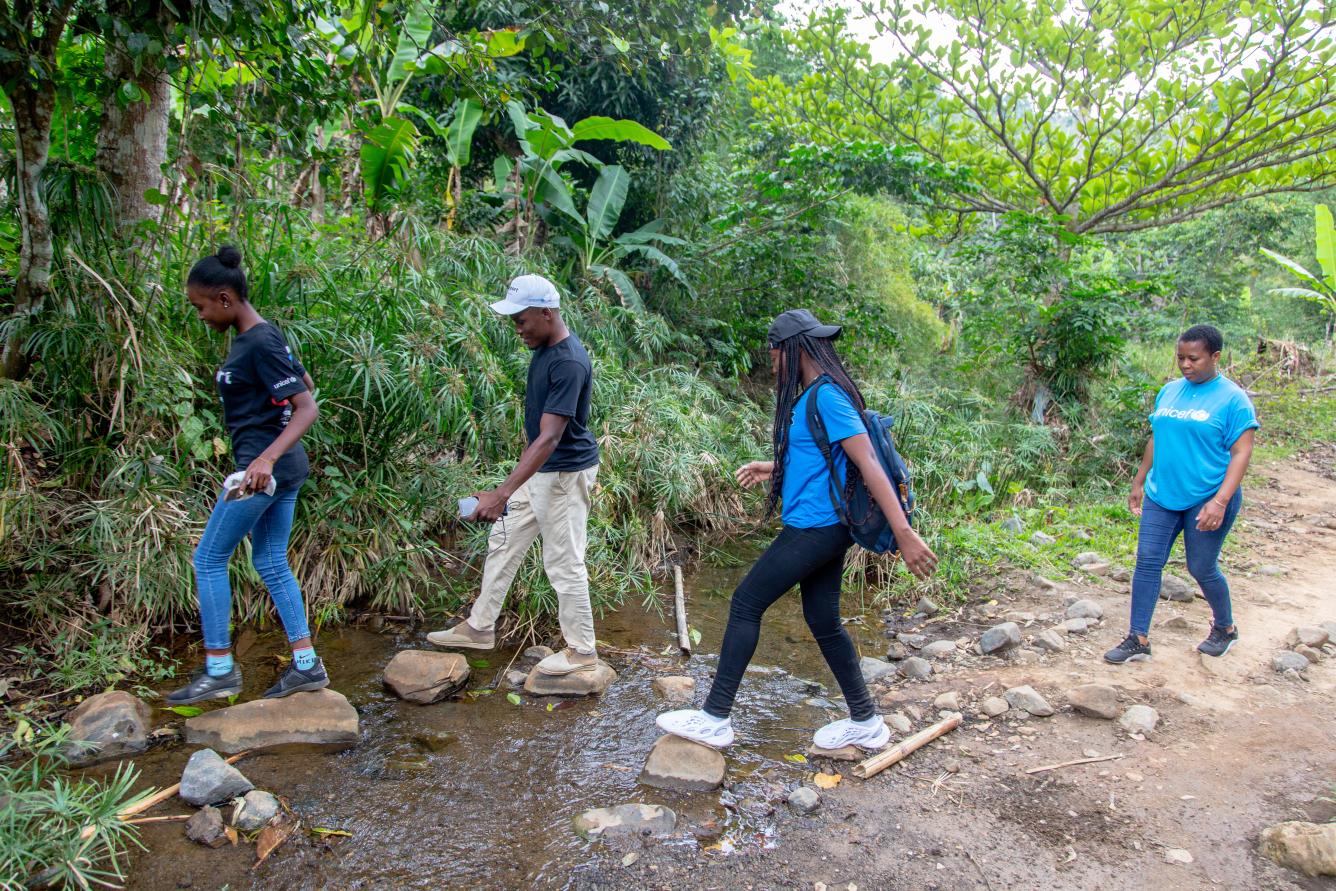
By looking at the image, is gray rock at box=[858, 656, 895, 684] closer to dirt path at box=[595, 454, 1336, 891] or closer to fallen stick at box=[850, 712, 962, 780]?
dirt path at box=[595, 454, 1336, 891]

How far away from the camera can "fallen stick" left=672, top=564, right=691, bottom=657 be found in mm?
4605

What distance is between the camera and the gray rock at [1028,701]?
3.68 meters

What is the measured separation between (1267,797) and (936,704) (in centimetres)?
127

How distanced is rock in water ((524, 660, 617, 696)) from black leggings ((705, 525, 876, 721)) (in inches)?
32.4

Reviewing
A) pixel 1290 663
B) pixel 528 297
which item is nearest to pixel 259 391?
pixel 528 297

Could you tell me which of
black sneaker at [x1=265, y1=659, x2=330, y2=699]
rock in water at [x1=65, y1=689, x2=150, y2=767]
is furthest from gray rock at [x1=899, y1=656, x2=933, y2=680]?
rock in water at [x1=65, y1=689, x2=150, y2=767]

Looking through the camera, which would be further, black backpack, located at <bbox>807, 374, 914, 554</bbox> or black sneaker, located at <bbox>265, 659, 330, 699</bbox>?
black sneaker, located at <bbox>265, 659, 330, 699</bbox>

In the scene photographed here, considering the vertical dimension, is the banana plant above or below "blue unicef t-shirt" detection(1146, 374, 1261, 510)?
above

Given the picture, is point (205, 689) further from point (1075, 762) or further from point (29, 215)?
point (1075, 762)

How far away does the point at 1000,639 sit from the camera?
14.8ft

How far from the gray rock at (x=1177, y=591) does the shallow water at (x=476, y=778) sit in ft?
7.93

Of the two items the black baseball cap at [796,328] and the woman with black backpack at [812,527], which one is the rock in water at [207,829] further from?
the black baseball cap at [796,328]

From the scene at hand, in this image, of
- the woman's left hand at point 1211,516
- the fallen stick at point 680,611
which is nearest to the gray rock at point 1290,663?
the woman's left hand at point 1211,516

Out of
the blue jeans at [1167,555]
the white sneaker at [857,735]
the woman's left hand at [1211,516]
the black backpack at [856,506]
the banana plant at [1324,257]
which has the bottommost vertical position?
the white sneaker at [857,735]
